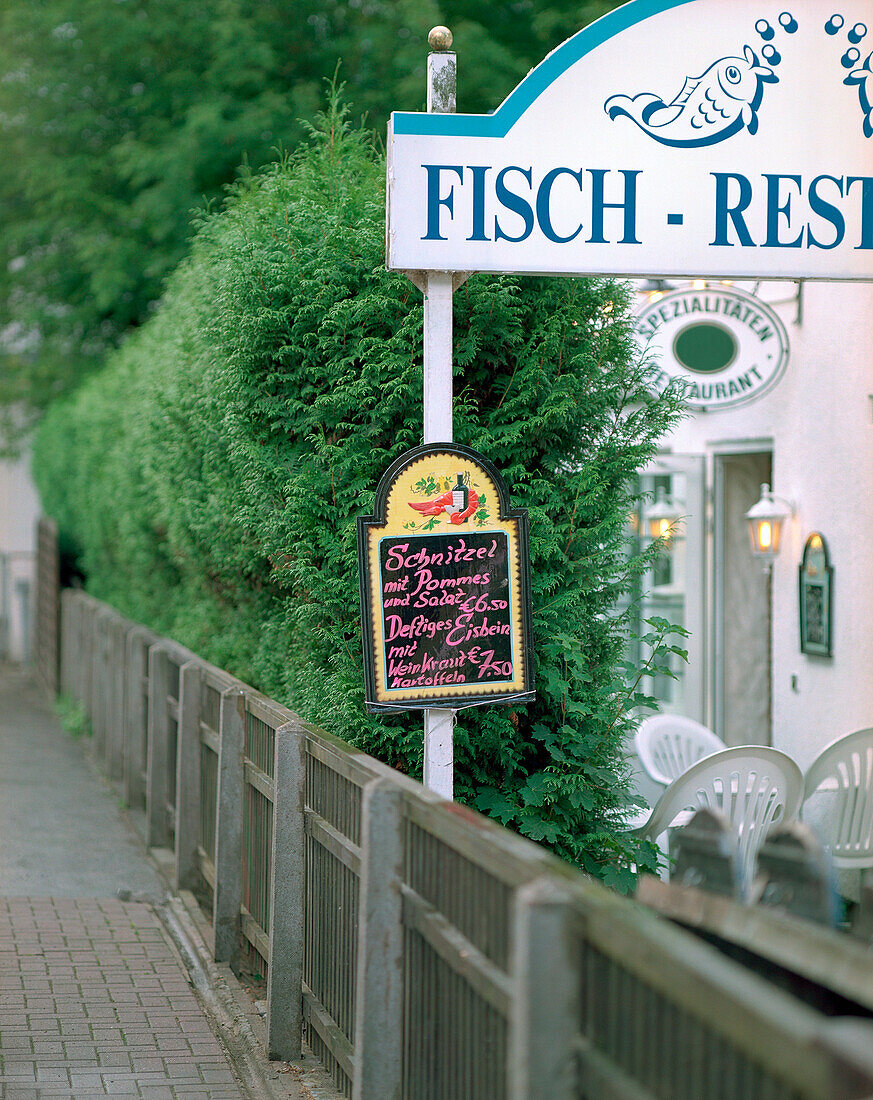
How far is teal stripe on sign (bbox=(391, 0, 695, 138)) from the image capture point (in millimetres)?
4273

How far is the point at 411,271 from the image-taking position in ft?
14.1

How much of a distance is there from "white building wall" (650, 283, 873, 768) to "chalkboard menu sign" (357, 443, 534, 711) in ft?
12.1

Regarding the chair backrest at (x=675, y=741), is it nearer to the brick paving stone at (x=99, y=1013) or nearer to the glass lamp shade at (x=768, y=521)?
the glass lamp shade at (x=768, y=521)

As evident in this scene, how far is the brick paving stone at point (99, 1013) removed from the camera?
438 centimetres

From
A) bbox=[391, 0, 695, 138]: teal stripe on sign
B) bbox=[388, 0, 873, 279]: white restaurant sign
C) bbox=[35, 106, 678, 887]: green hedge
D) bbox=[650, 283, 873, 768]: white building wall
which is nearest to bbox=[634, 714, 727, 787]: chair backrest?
bbox=[650, 283, 873, 768]: white building wall

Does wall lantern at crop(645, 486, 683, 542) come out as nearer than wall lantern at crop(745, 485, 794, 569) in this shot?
No

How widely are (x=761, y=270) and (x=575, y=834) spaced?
201 cm

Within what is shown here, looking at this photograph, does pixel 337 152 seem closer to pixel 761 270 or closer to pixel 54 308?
pixel 761 270

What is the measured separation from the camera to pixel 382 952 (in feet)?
11.1

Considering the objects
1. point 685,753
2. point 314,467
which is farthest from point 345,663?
point 685,753

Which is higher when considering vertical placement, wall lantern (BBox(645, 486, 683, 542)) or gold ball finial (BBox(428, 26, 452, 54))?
gold ball finial (BBox(428, 26, 452, 54))

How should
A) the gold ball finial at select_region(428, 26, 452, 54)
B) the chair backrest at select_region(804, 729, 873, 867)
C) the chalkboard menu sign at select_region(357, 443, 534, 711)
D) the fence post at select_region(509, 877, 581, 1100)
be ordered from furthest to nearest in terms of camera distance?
1. the chair backrest at select_region(804, 729, 873, 867)
2. the gold ball finial at select_region(428, 26, 452, 54)
3. the chalkboard menu sign at select_region(357, 443, 534, 711)
4. the fence post at select_region(509, 877, 581, 1100)

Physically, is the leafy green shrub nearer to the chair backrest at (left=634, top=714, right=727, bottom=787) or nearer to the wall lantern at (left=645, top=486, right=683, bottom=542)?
the wall lantern at (left=645, top=486, right=683, bottom=542)

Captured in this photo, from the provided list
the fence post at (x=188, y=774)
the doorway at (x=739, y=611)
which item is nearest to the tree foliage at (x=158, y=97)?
the doorway at (x=739, y=611)
